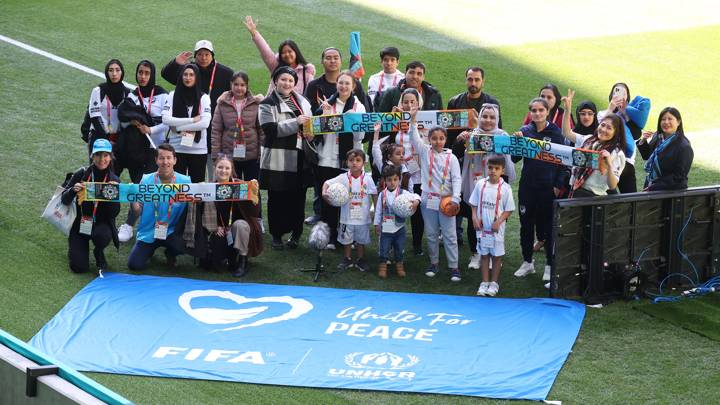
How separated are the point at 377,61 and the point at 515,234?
765cm

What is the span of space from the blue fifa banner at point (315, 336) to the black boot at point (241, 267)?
31 centimetres

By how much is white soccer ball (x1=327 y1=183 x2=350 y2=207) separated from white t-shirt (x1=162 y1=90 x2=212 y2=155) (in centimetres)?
173

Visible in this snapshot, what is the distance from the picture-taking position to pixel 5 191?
14.4m

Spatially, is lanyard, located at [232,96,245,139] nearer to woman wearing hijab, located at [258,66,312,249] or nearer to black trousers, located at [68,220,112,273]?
woman wearing hijab, located at [258,66,312,249]

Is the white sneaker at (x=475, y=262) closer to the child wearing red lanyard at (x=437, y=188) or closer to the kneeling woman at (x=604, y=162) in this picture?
the child wearing red lanyard at (x=437, y=188)

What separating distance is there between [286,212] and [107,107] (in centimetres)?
230

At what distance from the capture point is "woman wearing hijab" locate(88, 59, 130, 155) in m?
13.4

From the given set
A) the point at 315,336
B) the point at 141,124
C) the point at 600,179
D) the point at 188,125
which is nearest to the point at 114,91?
the point at 141,124

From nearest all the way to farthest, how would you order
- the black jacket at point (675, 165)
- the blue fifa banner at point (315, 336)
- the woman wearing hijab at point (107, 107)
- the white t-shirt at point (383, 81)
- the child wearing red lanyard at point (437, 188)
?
the blue fifa banner at point (315, 336) → the black jacket at point (675, 165) → the child wearing red lanyard at point (437, 188) → the woman wearing hijab at point (107, 107) → the white t-shirt at point (383, 81)

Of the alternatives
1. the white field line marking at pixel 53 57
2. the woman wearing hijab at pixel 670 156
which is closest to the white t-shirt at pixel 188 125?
the woman wearing hijab at pixel 670 156

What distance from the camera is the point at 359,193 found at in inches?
488

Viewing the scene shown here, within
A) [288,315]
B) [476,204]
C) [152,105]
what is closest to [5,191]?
[152,105]

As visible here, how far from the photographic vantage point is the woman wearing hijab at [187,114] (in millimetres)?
12992

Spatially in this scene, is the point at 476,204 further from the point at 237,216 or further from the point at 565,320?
the point at 237,216
